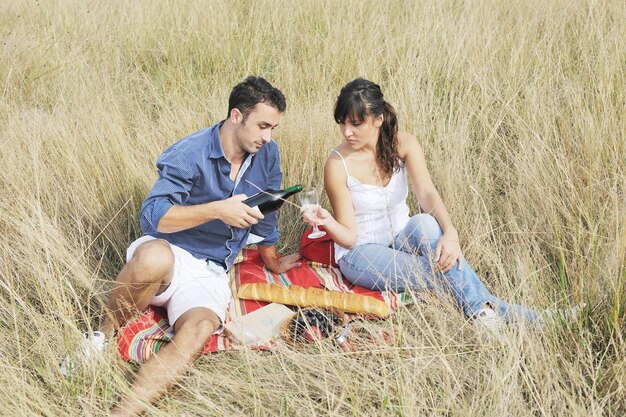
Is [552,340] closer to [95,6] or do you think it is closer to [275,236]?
[275,236]

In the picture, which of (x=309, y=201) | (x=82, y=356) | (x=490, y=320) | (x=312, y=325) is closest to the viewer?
(x=82, y=356)

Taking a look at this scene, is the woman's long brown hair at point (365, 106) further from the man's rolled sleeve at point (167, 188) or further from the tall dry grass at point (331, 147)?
the man's rolled sleeve at point (167, 188)

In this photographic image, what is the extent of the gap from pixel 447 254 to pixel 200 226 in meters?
1.31

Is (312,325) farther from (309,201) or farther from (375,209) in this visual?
(375,209)

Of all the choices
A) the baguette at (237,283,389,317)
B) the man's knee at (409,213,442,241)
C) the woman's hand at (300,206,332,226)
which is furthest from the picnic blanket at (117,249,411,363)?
the woman's hand at (300,206,332,226)

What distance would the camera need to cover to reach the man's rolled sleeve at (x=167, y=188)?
3359 mm

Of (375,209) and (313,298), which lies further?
(375,209)

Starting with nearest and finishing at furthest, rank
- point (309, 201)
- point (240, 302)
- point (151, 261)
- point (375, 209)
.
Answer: point (151, 261)
point (309, 201)
point (240, 302)
point (375, 209)

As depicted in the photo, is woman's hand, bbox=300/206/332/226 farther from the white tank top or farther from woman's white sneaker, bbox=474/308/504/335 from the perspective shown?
woman's white sneaker, bbox=474/308/504/335

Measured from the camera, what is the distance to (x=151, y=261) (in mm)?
3232

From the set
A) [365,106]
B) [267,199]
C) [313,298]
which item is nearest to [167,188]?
[267,199]

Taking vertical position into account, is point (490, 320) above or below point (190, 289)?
below

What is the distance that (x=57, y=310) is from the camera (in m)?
3.12

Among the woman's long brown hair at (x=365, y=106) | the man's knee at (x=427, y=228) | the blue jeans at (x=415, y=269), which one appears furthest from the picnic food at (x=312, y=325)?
the woman's long brown hair at (x=365, y=106)
